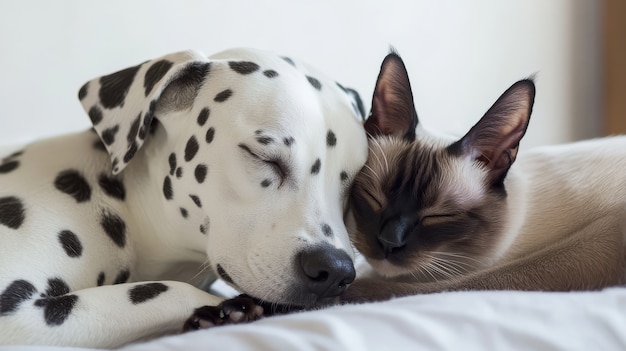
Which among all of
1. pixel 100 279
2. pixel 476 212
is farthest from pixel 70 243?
pixel 476 212

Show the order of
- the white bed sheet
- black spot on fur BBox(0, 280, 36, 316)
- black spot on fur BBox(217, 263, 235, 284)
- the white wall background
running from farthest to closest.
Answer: the white wall background, black spot on fur BBox(217, 263, 235, 284), black spot on fur BBox(0, 280, 36, 316), the white bed sheet

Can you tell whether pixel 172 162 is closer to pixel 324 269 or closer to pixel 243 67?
pixel 243 67

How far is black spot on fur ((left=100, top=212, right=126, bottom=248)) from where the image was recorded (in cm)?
120

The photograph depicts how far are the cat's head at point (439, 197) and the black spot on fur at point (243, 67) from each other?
0.24m

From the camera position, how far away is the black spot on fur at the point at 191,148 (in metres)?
1.15

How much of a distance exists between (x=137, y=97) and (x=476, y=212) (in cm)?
61

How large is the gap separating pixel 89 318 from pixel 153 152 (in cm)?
36

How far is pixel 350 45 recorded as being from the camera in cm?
237

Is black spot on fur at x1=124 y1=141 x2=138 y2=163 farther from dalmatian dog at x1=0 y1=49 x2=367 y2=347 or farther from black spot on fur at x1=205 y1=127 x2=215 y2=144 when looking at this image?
black spot on fur at x1=205 y1=127 x2=215 y2=144

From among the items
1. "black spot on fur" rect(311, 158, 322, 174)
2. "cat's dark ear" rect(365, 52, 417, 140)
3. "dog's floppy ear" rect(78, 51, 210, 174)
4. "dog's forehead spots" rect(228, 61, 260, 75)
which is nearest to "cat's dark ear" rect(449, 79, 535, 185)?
"cat's dark ear" rect(365, 52, 417, 140)

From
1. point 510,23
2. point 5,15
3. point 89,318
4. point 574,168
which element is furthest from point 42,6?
point 510,23

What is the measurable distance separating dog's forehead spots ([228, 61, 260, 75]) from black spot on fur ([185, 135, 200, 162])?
5.5 inches

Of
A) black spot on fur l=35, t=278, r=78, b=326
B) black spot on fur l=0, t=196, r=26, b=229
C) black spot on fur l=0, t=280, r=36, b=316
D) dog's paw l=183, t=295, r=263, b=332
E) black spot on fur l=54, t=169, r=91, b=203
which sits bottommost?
black spot on fur l=35, t=278, r=78, b=326

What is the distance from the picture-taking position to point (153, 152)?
1.25 m
